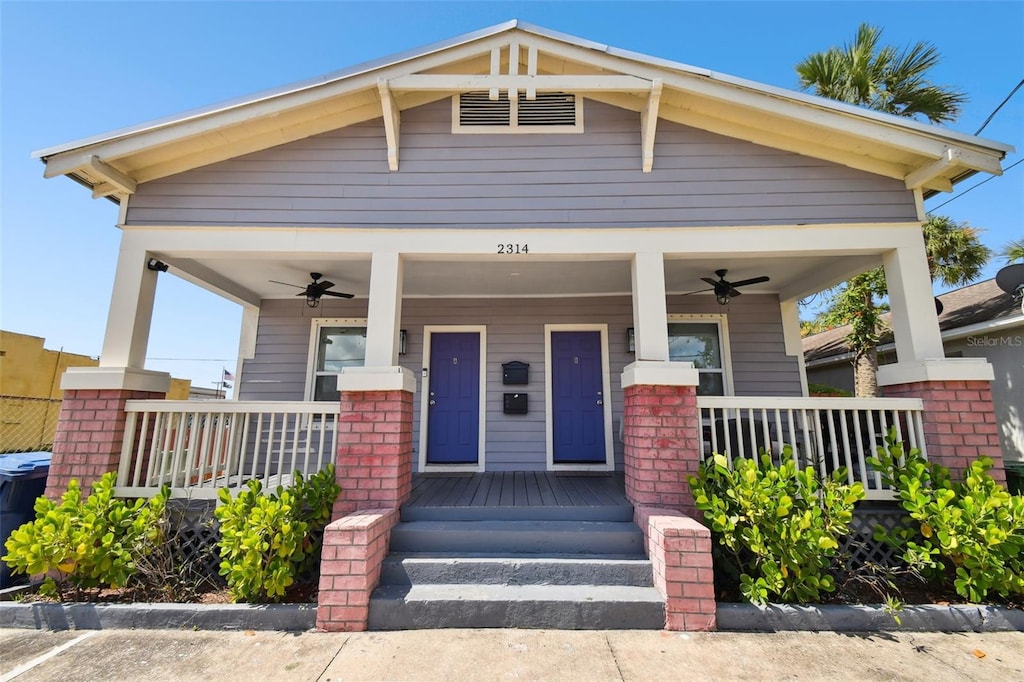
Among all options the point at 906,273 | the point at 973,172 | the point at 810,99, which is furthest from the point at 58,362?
the point at 973,172

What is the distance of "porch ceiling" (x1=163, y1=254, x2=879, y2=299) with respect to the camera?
4.46m

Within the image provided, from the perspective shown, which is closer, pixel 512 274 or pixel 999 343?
pixel 512 274

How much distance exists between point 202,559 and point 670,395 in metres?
3.95

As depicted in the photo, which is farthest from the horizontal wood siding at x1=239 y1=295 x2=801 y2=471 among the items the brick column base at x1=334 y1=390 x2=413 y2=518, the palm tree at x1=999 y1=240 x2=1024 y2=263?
the palm tree at x1=999 y1=240 x2=1024 y2=263

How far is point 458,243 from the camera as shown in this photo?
3775mm

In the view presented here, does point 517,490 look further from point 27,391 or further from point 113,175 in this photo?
point 27,391

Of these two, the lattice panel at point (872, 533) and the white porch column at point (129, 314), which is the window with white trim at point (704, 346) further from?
the white porch column at point (129, 314)

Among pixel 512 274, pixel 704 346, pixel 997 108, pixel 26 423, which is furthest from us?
pixel 26 423

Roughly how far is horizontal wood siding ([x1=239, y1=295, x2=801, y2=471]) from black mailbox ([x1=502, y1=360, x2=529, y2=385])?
0.24 ft

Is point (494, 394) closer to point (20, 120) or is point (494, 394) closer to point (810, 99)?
point (810, 99)

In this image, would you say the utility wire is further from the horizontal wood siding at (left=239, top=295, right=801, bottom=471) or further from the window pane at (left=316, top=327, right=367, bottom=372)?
the window pane at (left=316, top=327, right=367, bottom=372)

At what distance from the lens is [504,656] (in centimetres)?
238

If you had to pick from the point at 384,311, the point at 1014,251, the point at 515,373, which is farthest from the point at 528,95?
the point at 1014,251

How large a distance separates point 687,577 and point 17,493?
17.1 feet
